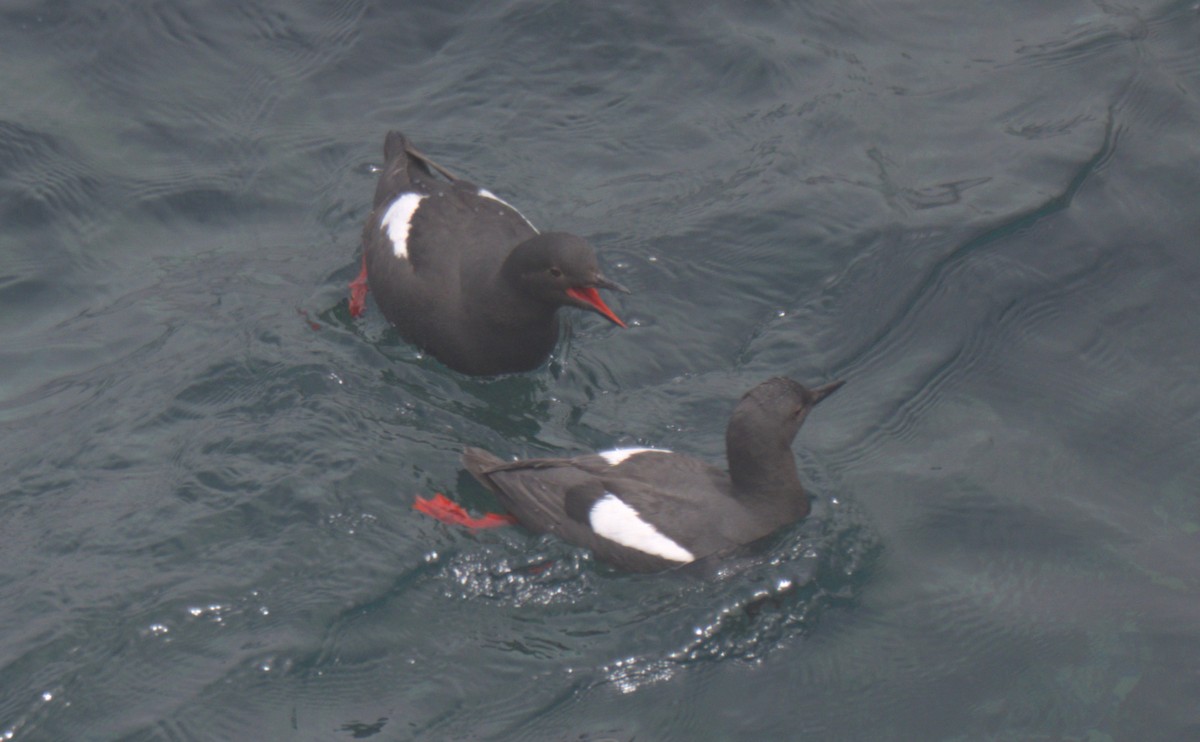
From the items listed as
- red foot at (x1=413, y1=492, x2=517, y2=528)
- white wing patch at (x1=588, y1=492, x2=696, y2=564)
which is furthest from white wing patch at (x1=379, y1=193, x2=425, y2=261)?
white wing patch at (x1=588, y1=492, x2=696, y2=564)

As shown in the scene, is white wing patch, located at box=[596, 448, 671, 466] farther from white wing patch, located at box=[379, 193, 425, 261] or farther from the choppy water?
white wing patch, located at box=[379, 193, 425, 261]

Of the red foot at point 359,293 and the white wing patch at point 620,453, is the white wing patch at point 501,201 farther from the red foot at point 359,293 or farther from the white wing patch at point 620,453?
the white wing patch at point 620,453

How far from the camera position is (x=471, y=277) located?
306 inches

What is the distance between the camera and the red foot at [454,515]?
6.76 meters

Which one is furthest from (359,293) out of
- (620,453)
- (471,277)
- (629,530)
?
(629,530)

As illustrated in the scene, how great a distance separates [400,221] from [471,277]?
0.73m

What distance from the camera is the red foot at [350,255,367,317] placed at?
8.25 meters

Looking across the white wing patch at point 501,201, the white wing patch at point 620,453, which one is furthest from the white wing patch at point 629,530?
the white wing patch at point 501,201

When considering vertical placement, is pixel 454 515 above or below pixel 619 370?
below

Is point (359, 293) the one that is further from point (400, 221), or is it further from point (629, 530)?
point (629, 530)

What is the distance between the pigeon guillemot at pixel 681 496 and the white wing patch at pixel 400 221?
1.90 meters

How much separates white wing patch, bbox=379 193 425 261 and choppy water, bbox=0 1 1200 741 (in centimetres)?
51

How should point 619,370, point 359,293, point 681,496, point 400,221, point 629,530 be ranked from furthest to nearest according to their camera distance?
point 359,293, point 400,221, point 619,370, point 681,496, point 629,530

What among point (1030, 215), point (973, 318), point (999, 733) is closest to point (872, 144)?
point (1030, 215)
